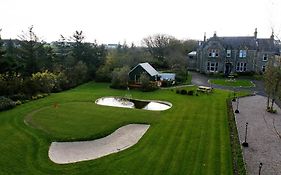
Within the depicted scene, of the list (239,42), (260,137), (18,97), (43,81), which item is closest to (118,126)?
(260,137)

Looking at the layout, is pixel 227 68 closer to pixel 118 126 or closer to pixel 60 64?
pixel 60 64

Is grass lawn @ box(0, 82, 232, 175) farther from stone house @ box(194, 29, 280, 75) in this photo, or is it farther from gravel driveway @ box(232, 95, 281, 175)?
stone house @ box(194, 29, 280, 75)

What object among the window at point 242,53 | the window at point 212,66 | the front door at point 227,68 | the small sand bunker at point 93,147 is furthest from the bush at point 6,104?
the window at point 242,53

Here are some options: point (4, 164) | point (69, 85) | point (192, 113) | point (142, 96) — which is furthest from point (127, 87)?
point (4, 164)

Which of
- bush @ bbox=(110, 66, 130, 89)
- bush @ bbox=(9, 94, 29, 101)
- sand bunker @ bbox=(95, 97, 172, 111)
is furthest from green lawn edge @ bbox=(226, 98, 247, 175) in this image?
bush @ bbox=(9, 94, 29, 101)

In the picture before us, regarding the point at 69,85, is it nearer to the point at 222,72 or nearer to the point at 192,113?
the point at 192,113

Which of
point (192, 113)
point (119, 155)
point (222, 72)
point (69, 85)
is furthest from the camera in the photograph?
point (222, 72)
